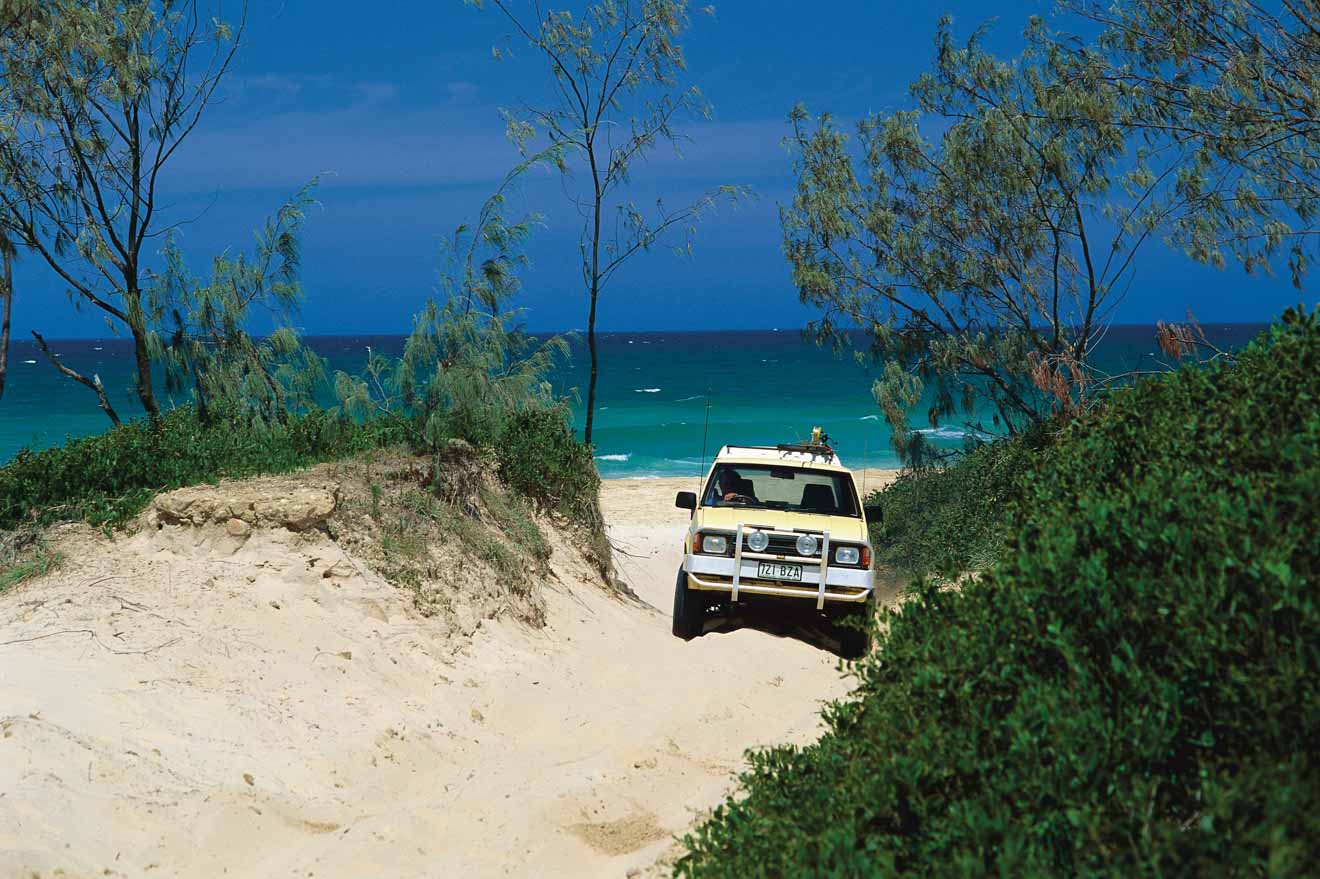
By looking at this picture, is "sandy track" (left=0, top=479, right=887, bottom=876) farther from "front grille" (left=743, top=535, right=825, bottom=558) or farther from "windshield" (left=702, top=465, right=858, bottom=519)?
"windshield" (left=702, top=465, right=858, bottom=519)

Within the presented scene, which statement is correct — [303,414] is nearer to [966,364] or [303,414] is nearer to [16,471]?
[16,471]

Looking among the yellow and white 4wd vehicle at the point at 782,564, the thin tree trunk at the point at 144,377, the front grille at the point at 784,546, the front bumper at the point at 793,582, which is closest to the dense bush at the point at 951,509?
the yellow and white 4wd vehicle at the point at 782,564

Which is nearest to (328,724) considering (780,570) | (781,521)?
(780,570)

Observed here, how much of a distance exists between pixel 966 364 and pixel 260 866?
1578cm

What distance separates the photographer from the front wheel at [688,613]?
10625 millimetres

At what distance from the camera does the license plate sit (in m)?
9.98

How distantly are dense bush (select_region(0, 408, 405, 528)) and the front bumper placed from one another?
4062 millimetres

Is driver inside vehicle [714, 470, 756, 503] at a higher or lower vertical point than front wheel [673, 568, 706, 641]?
higher

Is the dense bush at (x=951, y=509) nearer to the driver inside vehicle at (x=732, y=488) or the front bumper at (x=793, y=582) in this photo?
the driver inside vehicle at (x=732, y=488)

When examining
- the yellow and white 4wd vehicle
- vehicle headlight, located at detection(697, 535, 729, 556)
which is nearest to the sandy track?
the yellow and white 4wd vehicle

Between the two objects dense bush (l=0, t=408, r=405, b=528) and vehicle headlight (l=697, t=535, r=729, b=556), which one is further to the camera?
vehicle headlight (l=697, t=535, r=729, b=556)

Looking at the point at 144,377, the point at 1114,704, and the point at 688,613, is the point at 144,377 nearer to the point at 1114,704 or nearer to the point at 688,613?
the point at 688,613

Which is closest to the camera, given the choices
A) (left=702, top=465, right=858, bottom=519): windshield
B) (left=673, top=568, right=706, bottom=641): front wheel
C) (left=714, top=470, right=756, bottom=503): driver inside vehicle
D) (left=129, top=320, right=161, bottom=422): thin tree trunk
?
(left=673, top=568, right=706, bottom=641): front wheel

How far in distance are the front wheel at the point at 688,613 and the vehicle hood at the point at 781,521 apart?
67cm
